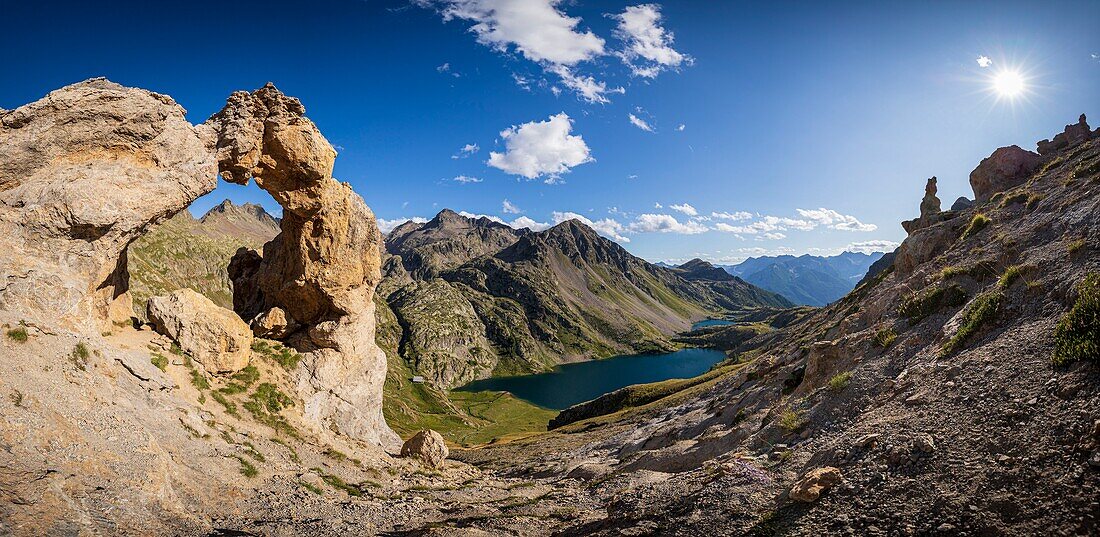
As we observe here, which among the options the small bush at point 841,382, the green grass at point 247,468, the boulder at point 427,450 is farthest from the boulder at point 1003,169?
the green grass at point 247,468

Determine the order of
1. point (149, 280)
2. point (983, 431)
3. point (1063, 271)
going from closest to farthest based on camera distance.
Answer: point (983, 431) < point (1063, 271) < point (149, 280)

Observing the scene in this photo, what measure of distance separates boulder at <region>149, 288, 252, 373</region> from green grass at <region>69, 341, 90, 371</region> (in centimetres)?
744

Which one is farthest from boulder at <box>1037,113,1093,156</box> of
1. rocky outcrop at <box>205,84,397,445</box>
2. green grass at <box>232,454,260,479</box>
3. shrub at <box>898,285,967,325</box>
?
green grass at <box>232,454,260,479</box>

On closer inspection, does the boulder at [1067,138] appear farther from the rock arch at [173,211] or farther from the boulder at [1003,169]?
the rock arch at [173,211]

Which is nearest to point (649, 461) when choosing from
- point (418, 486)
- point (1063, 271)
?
point (418, 486)

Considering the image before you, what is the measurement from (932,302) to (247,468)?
37258 mm

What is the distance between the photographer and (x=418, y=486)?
92.2 ft

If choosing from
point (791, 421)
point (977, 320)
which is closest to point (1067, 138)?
point (977, 320)

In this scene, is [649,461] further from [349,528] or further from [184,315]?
[184,315]

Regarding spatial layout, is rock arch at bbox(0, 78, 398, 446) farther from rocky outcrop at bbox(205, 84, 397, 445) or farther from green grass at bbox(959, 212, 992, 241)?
green grass at bbox(959, 212, 992, 241)

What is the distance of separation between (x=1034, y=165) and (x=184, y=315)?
99878mm

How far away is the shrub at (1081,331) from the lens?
10.8 m

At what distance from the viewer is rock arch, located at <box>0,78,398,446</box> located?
812 inches

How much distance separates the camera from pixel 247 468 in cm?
2138
